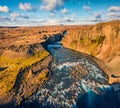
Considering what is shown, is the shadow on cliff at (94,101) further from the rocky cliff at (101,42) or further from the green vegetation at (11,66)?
the rocky cliff at (101,42)

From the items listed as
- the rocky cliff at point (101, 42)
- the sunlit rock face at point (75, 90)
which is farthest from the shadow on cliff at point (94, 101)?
the rocky cliff at point (101, 42)

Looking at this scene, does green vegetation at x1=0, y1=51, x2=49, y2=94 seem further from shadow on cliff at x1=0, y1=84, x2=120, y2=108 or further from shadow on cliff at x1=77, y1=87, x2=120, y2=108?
shadow on cliff at x1=77, y1=87, x2=120, y2=108

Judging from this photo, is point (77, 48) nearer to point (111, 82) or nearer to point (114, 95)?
point (111, 82)

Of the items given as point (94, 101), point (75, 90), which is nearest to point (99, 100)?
point (94, 101)

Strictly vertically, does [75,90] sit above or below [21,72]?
above

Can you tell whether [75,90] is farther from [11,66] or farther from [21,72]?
[11,66]

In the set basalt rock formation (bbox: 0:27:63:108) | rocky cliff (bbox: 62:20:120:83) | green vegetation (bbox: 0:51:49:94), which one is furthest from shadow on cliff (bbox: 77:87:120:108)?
rocky cliff (bbox: 62:20:120:83)
